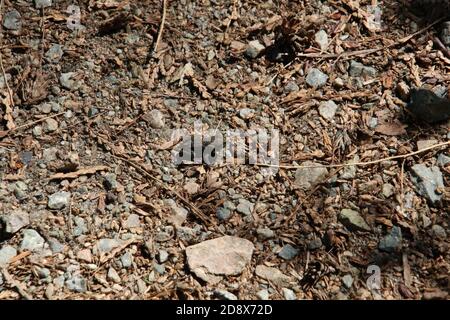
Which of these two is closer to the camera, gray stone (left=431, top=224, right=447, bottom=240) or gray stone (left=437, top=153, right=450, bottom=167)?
gray stone (left=431, top=224, right=447, bottom=240)

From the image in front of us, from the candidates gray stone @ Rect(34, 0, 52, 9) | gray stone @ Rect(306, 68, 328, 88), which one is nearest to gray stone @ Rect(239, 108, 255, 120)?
gray stone @ Rect(306, 68, 328, 88)

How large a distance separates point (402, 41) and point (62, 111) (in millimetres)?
1705

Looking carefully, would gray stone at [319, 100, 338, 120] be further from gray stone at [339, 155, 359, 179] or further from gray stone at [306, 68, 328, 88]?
gray stone at [339, 155, 359, 179]

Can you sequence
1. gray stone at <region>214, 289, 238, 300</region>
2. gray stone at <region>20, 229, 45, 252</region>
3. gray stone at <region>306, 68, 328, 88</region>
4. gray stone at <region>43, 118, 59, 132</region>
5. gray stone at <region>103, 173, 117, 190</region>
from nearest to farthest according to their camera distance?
gray stone at <region>214, 289, 238, 300</region>, gray stone at <region>20, 229, 45, 252</region>, gray stone at <region>103, 173, 117, 190</region>, gray stone at <region>43, 118, 59, 132</region>, gray stone at <region>306, 68, 328, 88</region>

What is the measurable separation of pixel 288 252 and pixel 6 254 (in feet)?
3.88

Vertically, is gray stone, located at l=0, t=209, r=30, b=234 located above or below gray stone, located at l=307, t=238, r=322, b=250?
below

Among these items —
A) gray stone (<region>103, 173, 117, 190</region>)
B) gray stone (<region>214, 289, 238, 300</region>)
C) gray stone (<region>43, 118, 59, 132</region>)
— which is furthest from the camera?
gray stone (<region>43, 118, 59, 132</region>)

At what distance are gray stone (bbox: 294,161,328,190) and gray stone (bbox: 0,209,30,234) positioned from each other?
1.19 m

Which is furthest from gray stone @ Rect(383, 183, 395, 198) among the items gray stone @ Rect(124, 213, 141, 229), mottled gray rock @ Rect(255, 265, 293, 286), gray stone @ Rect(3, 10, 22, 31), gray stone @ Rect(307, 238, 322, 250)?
gray stone @ Rect(3, 10, 22, 31)

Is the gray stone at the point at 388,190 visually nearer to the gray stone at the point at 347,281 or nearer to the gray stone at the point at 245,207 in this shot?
the gray stone at the point at 347,281

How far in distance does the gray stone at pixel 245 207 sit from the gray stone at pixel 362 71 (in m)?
0.85

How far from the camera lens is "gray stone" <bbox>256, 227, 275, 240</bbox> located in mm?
2375

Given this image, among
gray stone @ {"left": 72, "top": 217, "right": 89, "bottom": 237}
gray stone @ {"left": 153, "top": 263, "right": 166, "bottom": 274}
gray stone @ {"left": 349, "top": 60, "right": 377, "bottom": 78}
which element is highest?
gray stone @ {"left": 349, "top": 60, "right": 377, "bottom": 78}

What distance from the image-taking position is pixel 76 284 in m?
2.27
